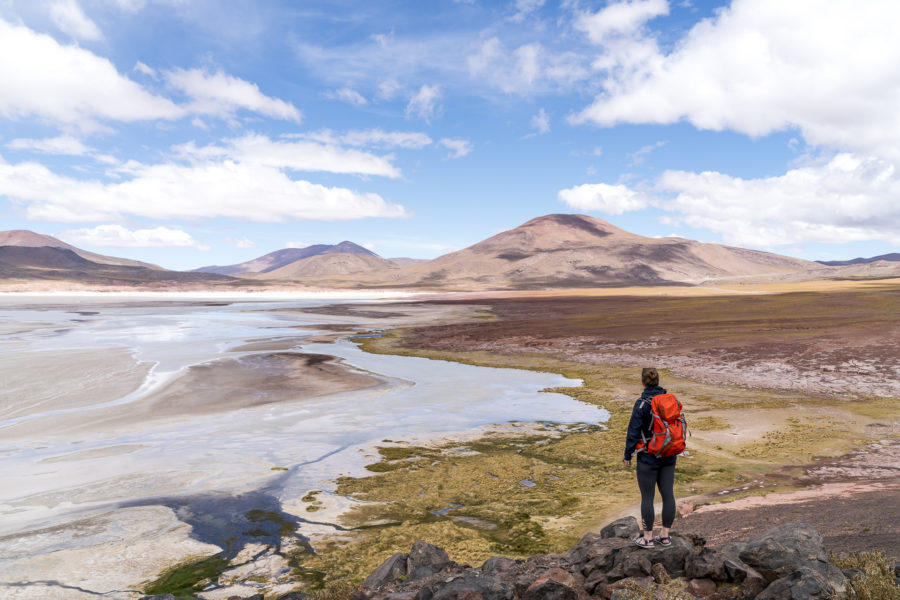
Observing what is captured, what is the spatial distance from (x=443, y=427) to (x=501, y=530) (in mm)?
8354

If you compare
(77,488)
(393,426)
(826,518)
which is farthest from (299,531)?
(826,518)

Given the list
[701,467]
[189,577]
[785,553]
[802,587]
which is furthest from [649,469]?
[701,467]

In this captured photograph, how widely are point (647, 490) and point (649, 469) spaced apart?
298 mm

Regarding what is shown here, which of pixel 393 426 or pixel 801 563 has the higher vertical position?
pixel 801 563

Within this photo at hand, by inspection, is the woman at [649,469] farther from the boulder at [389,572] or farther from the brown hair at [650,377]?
the boulder at [389,572]

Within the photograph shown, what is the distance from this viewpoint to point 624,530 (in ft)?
28.3

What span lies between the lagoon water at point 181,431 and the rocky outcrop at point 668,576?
548cm

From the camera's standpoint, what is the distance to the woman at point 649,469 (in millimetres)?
7473

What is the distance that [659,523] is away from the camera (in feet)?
35.3

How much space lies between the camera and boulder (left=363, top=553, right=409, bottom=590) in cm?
846

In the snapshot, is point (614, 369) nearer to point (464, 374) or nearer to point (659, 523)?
point (464, 374)

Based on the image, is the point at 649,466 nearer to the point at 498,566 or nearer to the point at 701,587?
the point at 701,587

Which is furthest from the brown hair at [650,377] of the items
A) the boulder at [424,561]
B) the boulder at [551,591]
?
the boulder at [424,561]

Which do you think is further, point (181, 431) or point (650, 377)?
point (181, 431)
